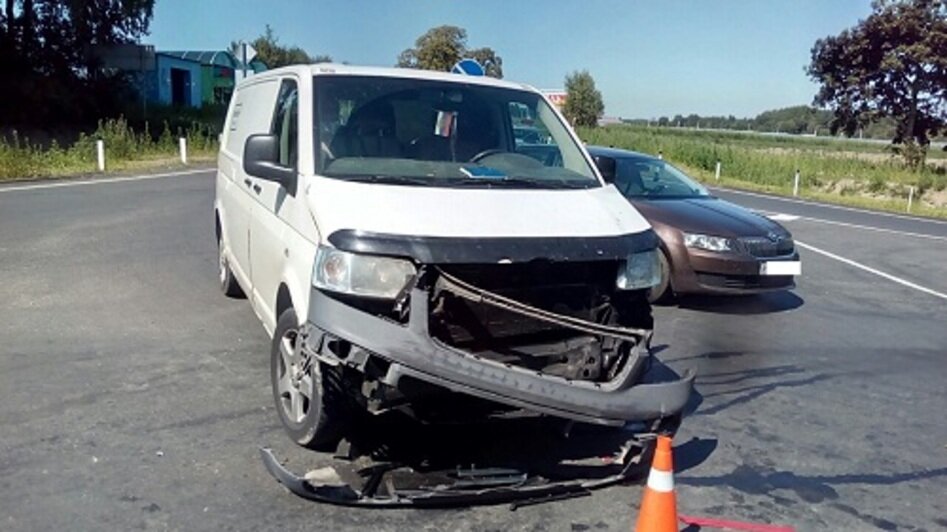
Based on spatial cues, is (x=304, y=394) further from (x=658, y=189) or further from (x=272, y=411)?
(x=658, y=189)

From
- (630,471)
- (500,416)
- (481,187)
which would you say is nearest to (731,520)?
(630,471)

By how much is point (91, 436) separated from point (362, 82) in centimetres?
259

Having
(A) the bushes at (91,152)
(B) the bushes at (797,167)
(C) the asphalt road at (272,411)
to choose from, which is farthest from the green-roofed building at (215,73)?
(C) the asphalt road at (272,411)

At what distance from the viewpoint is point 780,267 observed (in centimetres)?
795

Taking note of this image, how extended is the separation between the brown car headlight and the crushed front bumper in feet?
14.1

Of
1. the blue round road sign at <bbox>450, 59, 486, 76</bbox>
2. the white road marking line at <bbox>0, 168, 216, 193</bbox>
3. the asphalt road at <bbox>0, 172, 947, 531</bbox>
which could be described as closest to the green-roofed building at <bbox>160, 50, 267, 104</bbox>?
the white road marking line at <bbox>0, 168, 216, 193</bbox>

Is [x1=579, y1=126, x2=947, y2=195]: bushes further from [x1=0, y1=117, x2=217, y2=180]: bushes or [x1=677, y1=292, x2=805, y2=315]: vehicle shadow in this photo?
[x1=677, y1=292, x2=805, y2=315]: vehicle shadow

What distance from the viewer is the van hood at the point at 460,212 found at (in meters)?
3.82

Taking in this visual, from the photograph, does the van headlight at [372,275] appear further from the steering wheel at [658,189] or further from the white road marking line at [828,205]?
the white road marking line at [828,205]

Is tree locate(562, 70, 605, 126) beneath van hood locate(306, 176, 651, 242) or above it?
above

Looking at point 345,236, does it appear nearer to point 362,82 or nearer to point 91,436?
point 362,82

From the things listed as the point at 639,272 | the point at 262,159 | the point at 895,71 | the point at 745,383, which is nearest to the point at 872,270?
the point at 745,383

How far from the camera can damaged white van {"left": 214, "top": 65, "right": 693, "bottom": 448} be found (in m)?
3.63

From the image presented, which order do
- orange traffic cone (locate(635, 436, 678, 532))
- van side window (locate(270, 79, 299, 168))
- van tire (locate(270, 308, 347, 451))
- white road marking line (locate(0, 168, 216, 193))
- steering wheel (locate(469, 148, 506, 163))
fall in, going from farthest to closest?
white road marking line (locate(0, 168, 216, 193)) → steering wheel (locate(469, 148, 506, 163)) → van side window (locate(270, 79, 299, 168)) → van tire (locate(270, 308, 347, 451)) → orange traffic cone (locate(635, 436, 678, 532))
